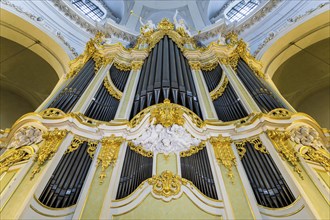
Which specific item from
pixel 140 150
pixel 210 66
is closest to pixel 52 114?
pixel 140 150

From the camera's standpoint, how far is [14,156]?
4.38m

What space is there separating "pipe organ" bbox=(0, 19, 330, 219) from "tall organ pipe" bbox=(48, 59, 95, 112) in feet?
0.08

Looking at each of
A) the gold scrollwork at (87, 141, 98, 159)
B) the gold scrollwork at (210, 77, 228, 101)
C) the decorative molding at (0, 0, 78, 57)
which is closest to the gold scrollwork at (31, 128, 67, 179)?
the gold scrollwork at (87, 141, 98, 159)

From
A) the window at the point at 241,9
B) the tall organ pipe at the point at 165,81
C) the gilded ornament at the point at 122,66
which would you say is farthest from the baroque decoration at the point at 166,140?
the window at the point at 241,9

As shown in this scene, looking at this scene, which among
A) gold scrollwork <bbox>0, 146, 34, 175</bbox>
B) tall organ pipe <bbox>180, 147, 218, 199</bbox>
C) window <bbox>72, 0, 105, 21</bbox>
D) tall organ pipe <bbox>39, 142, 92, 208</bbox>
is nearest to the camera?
tall organ pipe <bbox>39, 142, 92, 208</bbox>

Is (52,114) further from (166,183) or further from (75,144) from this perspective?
(166,183)

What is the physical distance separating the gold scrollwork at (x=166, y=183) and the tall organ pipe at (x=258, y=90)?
2.74 metres

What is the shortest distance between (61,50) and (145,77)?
4092 mm

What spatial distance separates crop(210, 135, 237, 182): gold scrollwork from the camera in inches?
175

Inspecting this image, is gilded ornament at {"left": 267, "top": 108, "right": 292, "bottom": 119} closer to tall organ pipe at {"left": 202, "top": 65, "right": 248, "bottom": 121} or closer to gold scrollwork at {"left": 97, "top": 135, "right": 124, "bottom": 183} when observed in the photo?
tall organ pipe at {"left": 202, "top": 65, "right": 248, "bottom": 121}

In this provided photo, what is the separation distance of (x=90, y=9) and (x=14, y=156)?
10.9m

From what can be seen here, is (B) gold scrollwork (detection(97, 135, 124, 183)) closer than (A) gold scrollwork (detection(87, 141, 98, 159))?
Yes

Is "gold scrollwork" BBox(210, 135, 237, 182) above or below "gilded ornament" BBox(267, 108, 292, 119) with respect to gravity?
below

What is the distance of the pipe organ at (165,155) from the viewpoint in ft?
12.1
